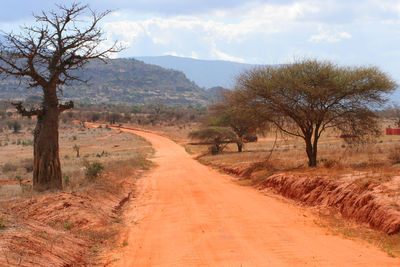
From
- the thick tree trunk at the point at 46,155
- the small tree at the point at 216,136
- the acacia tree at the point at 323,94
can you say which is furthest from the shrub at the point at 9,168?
the acacia tree at the point at 323,94

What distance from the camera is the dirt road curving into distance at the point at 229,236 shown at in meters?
6.73

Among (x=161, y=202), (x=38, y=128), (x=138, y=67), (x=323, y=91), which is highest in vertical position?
(x=138, y=67)

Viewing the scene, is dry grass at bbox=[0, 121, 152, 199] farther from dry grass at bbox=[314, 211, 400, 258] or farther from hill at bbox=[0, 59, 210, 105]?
hill at bbox=[0, 59, 210, 105]

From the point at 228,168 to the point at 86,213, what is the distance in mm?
13347

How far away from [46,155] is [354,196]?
392 inches

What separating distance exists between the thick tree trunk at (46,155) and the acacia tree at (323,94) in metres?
Answer: 9.74

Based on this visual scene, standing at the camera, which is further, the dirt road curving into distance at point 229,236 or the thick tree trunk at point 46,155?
the thick tree trunk at point 46,155

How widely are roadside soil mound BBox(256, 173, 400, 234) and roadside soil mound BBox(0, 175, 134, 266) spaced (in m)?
6.26

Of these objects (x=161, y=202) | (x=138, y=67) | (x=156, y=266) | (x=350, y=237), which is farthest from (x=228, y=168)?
(x=138, y=67)

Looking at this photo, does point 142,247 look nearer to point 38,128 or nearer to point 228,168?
point 38,128

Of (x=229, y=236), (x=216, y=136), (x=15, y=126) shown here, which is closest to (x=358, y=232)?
(x=229, y=236)

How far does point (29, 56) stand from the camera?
450 inches

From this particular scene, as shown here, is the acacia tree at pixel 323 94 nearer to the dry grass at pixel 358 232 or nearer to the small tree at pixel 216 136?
the dry grass at pixel 358 232

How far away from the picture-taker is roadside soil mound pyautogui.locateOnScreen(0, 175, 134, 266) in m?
5.78
